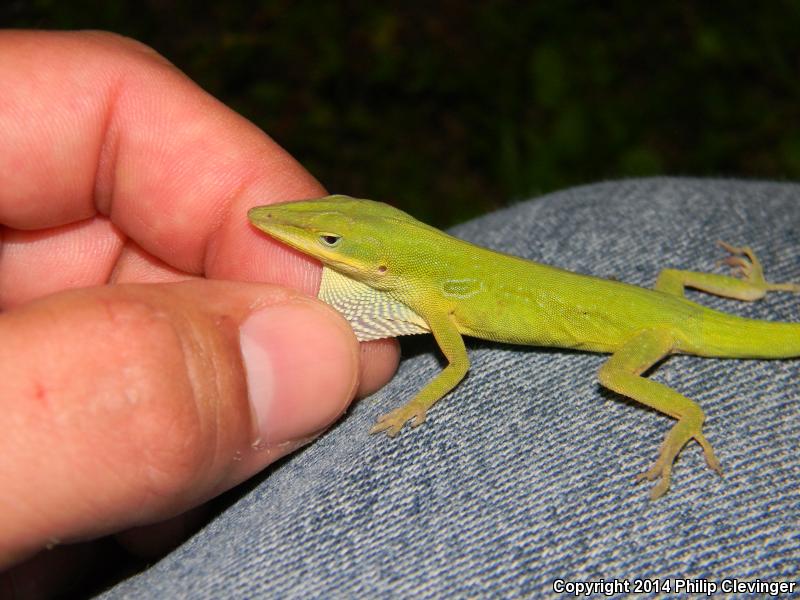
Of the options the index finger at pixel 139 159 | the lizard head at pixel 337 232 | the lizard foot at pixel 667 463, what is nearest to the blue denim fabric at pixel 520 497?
the lizard foot at pixel 667 463

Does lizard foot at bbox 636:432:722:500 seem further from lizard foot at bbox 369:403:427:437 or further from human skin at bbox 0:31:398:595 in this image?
human skin at bbox 0:31:398:595

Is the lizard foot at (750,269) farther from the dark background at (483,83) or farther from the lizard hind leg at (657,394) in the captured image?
the dark background at (483,83)

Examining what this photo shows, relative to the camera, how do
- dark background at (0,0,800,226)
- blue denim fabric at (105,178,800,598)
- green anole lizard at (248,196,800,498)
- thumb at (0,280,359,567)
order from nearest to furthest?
thumb at (0,280,359,567)
blue denim fabric at (105,178,800,598)
green anole lizard at (248,196,800,498)
dark background at (0,0,800,226)

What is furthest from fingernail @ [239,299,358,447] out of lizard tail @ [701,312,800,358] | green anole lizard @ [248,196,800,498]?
lizard tail @ [701,312,800,358]

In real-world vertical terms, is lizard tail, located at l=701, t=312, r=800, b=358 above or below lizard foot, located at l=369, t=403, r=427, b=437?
above

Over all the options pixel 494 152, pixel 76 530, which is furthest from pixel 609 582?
pixel 494 152

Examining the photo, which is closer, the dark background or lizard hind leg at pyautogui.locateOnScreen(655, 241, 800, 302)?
lizard hind leg at pyautogui.locateOnScreen(655, 241, 800, 302)

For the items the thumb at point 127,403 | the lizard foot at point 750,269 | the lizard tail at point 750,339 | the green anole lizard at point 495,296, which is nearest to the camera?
the thumb at point 127,403
